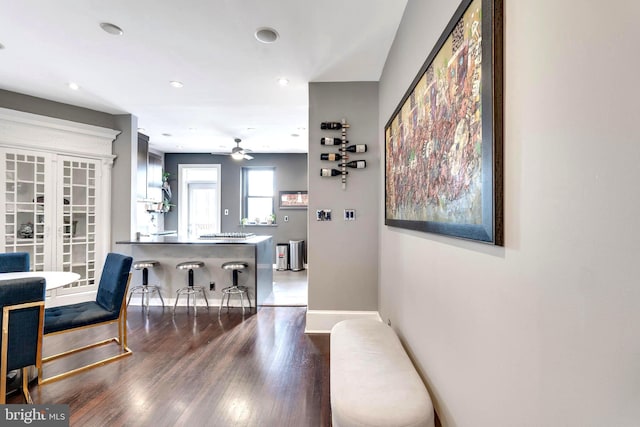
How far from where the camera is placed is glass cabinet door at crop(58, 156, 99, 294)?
3.95 meters

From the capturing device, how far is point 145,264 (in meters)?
3.90

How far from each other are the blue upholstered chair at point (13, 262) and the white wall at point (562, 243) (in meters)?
3.86

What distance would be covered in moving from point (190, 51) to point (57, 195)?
117 inches

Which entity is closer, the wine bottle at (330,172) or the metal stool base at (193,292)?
the wine bottle at (330,172)

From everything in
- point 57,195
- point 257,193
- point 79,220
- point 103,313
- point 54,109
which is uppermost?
point 54,109

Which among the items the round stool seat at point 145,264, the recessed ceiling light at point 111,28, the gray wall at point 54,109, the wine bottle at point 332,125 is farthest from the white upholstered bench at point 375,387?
the gray wall at point 54,109

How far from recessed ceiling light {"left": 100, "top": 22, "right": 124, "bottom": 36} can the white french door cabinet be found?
7.69 feet

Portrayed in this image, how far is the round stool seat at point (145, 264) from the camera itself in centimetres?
386

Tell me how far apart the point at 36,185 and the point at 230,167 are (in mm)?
3824

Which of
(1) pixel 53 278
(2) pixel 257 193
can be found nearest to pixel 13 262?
(1) pixel 53 278

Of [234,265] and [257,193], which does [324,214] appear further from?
[257,193]

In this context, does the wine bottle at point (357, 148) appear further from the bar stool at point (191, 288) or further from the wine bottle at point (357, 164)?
the bar stool at point (191, 288)

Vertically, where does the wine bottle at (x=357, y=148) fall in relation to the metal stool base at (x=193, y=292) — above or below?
above

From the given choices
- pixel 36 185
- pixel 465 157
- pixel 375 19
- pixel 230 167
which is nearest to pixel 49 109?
pixel 36 185
